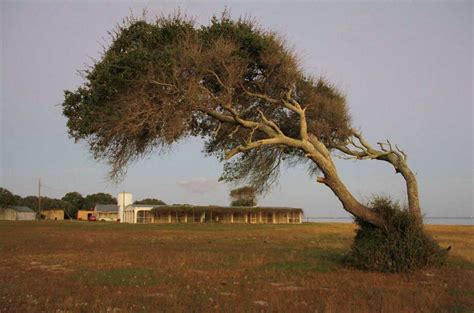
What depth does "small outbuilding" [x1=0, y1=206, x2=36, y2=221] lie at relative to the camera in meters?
127

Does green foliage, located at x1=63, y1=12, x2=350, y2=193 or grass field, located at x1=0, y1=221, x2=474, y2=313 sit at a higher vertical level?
green foliage, located at x1=63, y1=12, x2=350, y2=193

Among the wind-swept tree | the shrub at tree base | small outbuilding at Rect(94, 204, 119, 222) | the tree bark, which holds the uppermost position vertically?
the wind-swept tree

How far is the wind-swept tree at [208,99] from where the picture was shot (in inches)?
616

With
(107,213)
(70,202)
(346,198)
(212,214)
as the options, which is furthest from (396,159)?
(70,202)

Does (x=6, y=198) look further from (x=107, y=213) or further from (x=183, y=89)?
(x=183, y=89)

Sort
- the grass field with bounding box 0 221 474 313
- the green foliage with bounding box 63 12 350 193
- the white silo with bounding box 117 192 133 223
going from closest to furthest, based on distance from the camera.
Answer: the grass field with bounding box 0 221 474 313, the green foliage with bounding box 63 12 350 193, the white silo with bounding box 117 192 133 223

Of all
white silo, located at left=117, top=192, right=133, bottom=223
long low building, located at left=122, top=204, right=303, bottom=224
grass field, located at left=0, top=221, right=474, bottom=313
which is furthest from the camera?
white silo, located at left=117, top=192, right=133, bottom=223

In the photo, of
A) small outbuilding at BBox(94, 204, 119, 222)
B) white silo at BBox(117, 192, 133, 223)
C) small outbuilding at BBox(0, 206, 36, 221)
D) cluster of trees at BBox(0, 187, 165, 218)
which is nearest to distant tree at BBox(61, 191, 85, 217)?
cluster of trees at BBox(0, 187, 165, 218)

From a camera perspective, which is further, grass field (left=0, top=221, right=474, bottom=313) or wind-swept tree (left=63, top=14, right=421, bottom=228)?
wind-swept tree (left=63, top=14, right=421, bottom=228)

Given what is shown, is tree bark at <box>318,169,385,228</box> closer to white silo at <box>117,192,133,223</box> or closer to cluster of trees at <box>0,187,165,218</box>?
white silo at <box>117,192,133,223</box>

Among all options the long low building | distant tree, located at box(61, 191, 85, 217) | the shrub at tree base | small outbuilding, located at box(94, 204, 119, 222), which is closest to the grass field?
the shrub at tree base

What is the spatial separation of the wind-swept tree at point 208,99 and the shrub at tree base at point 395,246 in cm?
46

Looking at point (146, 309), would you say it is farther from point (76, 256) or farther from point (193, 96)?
point (76, 256)

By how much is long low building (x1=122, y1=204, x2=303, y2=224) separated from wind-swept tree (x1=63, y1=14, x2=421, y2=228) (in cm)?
8015
